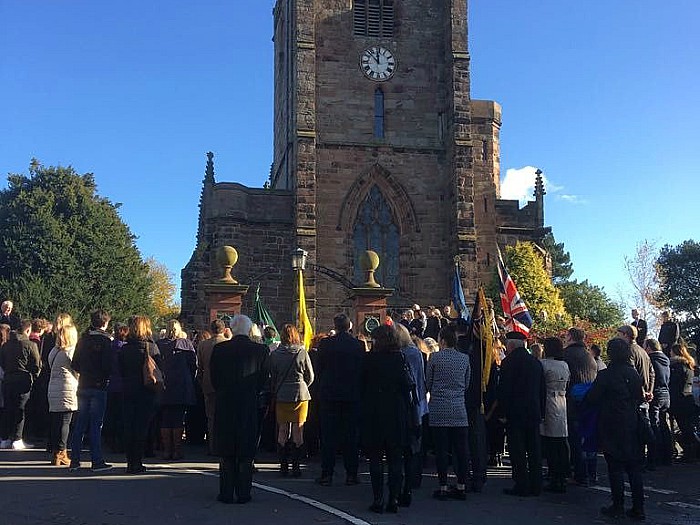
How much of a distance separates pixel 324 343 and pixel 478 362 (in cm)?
193

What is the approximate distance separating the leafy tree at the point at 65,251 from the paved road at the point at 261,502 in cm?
2661

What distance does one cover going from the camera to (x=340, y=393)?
8672mm

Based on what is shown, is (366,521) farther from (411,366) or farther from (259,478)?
(259,478)

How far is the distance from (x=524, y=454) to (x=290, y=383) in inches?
118

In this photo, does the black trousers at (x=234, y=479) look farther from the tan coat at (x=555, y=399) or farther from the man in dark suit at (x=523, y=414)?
the tan coat at (x=555, y=399)

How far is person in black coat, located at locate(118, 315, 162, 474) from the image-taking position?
29.4 ft

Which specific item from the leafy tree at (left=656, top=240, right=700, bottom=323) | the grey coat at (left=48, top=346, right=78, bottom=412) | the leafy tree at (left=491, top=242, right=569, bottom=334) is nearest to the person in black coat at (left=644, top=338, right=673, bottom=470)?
the grey coat at (left=48, top=346, right=78, bottom=412)

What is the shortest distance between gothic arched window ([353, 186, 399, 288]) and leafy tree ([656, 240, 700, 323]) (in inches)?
1379

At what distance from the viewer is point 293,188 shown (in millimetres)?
26828

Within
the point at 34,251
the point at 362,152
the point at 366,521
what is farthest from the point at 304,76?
the point at 366,521

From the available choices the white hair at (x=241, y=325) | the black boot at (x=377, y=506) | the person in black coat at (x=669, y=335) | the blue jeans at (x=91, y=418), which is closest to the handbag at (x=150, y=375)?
the blue jeans at (x=91, y=418)

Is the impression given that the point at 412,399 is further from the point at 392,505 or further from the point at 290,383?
the point at 290,383

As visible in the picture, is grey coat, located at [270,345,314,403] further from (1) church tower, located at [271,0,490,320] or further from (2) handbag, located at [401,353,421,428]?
(1) church tower, located at [271,0,490,320]

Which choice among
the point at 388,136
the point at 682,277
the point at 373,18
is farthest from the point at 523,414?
the point at 682,277
